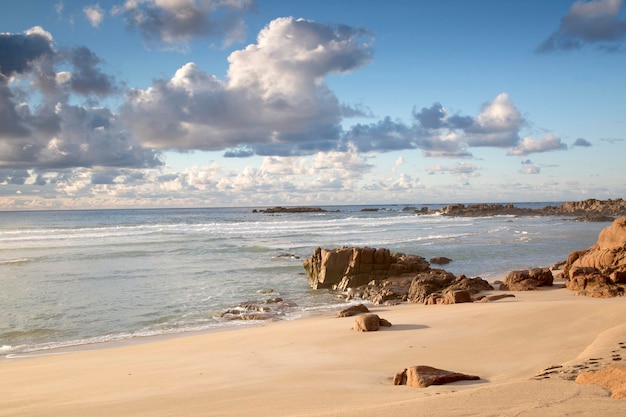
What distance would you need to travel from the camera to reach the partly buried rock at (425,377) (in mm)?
6016

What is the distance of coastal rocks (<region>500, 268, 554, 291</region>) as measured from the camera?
1692 centimetres

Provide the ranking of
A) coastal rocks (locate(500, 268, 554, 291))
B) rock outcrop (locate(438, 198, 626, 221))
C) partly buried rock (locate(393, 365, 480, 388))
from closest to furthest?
1. partly buried rock (locate(393, 365, 480, 388))
2. coastal rocks (locate(500, 268, 554, 291))
3. rock outcrop (locate(438, 198, 626, 221))

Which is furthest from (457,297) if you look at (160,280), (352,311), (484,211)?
(484,211)

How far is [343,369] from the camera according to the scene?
306 inches

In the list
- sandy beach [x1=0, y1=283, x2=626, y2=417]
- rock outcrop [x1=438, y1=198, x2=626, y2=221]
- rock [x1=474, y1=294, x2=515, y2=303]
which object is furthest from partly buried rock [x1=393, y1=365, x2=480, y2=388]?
rock outcrop [x1=438, y1=198, x2=626, y2=221]

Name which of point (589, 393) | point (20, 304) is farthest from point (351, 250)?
point (589, 393)

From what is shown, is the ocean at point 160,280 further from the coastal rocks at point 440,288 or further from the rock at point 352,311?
the coastal rocks at point 440,288

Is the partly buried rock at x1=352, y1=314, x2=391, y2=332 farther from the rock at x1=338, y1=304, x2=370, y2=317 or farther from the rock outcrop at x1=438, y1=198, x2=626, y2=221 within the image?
the rock outcrop at x1=438, y1=198, x2=626, y2=221

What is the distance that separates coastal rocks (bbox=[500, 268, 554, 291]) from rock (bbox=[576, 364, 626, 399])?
1193cm

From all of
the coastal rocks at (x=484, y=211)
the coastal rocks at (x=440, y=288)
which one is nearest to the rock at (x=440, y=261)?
the coastal rocks at (x=440, y=288)

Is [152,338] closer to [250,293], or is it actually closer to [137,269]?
[250,293]

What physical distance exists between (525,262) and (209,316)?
1861cm

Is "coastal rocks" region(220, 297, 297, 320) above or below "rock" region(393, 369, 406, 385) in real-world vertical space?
below

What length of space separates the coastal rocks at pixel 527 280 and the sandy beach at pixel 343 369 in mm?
4804
